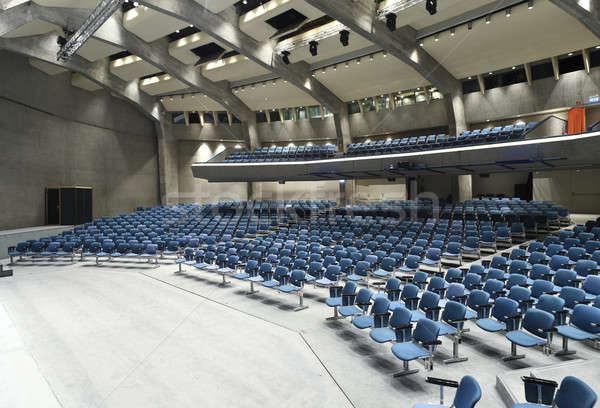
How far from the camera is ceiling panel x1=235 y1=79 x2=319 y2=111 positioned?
77.2 ft

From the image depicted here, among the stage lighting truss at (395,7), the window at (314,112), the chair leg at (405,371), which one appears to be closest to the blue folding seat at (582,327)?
the chair leg at (405,371)

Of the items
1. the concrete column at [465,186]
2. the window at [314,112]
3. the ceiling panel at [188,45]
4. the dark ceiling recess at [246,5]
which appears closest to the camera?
the dark ceiling recess at [246,5]

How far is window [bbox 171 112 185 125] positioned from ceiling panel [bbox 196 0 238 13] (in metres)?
13.4

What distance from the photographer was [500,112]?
19.1 m

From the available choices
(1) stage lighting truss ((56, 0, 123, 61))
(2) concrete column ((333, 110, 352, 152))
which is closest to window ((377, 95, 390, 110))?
(2) concrete column ((333, 110, 352, 152))

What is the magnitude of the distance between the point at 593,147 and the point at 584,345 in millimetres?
9550

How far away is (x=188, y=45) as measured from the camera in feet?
62.1

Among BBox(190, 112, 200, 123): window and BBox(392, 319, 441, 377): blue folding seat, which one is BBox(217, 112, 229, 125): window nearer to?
BBox(190, 112, 200, 123): window

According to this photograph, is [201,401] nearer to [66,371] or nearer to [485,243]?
[66,371]

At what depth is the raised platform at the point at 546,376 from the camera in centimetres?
381

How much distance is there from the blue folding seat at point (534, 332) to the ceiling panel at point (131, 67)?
21.9m

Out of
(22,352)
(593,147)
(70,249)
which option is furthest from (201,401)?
(593,147)

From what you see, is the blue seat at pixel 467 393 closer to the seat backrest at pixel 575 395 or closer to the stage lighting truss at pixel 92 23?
the seat backrest at pixel 575 395

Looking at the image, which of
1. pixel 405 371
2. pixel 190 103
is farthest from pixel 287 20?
pixel 405 371
